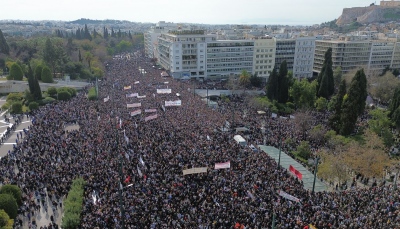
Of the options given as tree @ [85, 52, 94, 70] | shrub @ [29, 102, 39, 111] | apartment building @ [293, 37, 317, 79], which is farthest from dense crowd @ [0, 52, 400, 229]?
apartment building @ [293, 37, 317, 79]

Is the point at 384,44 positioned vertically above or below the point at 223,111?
above

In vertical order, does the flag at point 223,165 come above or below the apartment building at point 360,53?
below

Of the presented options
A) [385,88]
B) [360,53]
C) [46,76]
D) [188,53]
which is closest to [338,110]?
[385,88]

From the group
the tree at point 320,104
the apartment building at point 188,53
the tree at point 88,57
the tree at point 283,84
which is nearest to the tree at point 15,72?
the tree at point 88,57

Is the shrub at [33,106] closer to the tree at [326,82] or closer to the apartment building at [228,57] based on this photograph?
the apartment building at [228,57]

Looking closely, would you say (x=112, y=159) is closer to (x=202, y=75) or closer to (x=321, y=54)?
(x=202, y=75)

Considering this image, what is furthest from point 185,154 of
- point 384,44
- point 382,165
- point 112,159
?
point 384,44

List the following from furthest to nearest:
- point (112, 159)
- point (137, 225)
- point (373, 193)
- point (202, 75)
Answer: point (202, 75)
point (112, 159)
point (373, 193)
point (137, 225)
